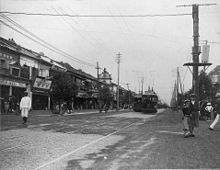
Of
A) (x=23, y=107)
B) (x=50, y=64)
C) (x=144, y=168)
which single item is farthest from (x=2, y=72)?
(x=144, y=168)

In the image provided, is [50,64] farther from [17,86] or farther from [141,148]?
[141,148]

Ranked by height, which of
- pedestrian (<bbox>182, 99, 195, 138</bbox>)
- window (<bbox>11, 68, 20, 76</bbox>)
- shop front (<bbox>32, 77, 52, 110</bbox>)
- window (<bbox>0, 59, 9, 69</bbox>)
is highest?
window (<bbox>0, 59, 9, 69</bbox>)

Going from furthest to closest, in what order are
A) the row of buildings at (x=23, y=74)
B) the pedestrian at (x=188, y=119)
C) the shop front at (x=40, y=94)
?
1. the shop front at (x=40, y=94)
2. the row of buildings at (x=23, y=74)
3. the pedestrian at (x=188, y=119)

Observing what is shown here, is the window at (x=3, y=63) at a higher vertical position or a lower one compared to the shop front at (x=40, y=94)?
higher

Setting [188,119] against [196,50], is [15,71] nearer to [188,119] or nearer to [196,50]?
[196,50]

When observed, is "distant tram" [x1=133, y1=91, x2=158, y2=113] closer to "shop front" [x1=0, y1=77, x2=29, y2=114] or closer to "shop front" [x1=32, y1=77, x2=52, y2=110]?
"shop front" [x1=32, y1=77, x2=52, y2=110]

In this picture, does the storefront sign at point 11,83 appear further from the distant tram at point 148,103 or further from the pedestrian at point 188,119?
the pedestrian at point 188,119

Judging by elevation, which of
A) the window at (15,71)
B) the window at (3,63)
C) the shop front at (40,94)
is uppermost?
the window at (3,63)

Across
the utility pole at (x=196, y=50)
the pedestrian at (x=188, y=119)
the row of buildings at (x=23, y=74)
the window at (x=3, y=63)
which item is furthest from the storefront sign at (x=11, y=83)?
the pedestrian at (x=188, y=119)

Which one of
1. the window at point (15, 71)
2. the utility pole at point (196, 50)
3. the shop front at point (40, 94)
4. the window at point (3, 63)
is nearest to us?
the utility pole at point (196, 50)

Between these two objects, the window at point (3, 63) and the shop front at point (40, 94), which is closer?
the window at point (3, 63)

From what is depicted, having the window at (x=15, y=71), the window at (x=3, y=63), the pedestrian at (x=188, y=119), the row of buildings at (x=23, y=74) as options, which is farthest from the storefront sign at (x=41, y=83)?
the pedestrian at (x=188, y=119)

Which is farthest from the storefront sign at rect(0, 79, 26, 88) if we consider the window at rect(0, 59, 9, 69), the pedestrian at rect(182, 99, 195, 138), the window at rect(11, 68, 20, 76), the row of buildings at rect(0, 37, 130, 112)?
the pedestrian at rect(182, 99, 195, 138)

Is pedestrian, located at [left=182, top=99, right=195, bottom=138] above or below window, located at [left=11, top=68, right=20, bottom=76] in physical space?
below
